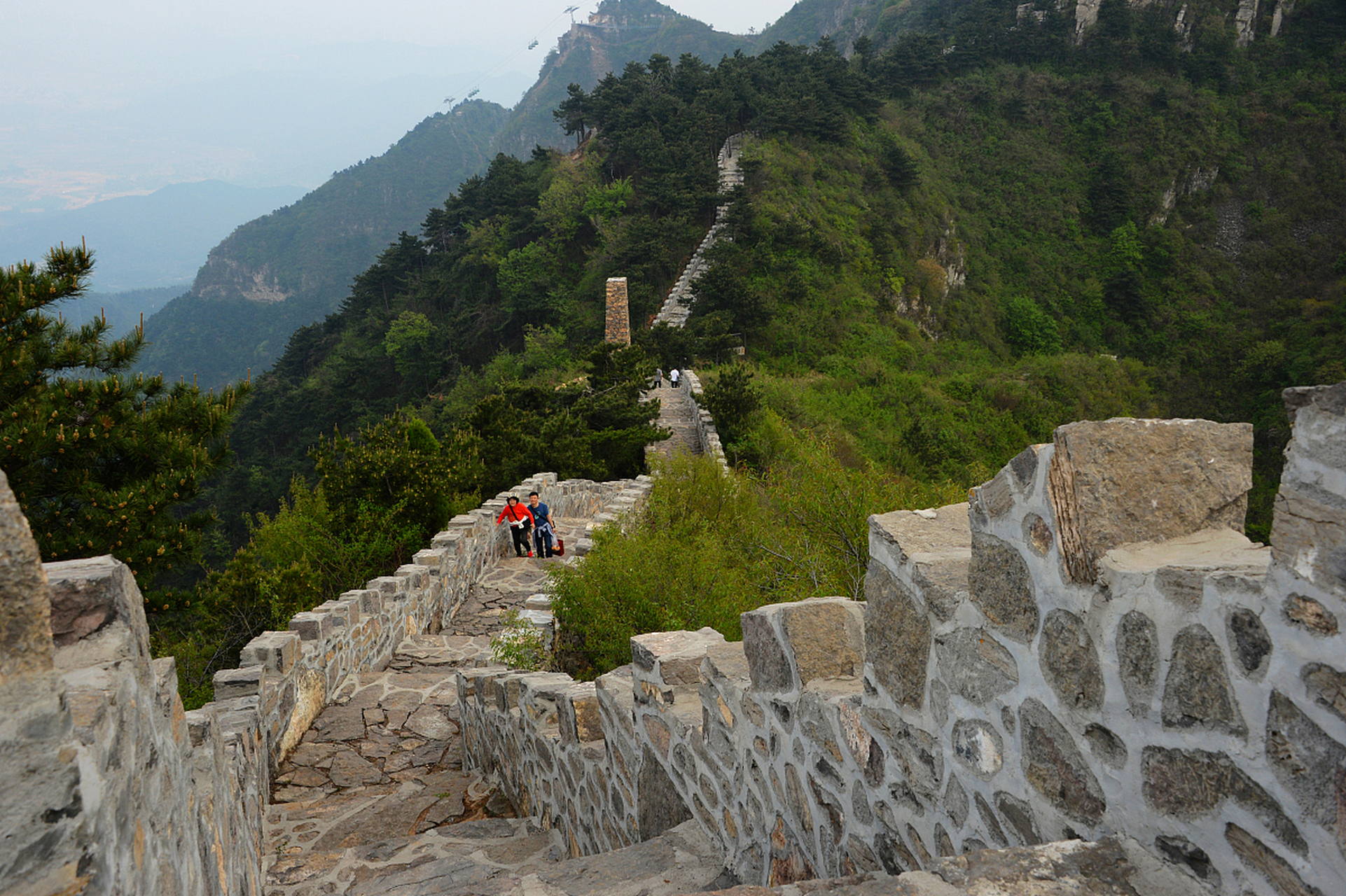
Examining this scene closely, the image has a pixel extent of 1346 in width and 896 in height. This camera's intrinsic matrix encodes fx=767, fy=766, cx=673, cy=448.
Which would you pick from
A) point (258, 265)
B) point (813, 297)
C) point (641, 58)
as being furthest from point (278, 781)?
point (641, 58)

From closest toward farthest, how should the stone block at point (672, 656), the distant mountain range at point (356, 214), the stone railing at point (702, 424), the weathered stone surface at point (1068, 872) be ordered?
the weathered stone surface at point (1068, 872) < the stone block at point (672, 656) < the stone railing at point (702, 424) < the distant mountain range at point (356, 214)

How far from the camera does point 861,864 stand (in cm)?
233

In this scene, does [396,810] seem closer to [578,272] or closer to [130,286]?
[578,272]

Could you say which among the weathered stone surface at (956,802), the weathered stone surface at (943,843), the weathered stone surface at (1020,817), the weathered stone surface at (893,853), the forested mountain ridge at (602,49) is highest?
the forested mountain ridge at (602,49)

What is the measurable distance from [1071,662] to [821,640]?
41.3 inches

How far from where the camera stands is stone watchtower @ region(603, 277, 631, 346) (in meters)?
28.0

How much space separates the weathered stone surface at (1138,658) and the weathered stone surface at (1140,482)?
0.12 metres

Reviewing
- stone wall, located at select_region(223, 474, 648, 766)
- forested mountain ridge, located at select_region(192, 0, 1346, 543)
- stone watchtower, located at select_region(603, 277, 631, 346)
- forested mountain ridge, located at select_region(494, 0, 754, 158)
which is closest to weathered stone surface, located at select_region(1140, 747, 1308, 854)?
stone wall, located at select_region(223, 474, 648, 766)

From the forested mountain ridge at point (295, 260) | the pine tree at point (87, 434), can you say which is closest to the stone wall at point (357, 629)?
the pine tree at point (87, 434)

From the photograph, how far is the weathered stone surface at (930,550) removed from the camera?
6.55ft

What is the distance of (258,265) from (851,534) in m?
111

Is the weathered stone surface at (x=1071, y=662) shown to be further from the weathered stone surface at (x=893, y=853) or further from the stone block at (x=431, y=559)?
the stone block at (x=431, y=559)

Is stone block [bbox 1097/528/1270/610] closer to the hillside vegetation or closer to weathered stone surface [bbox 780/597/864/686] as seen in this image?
weathered stone surface [bbox 780/597/864/686]

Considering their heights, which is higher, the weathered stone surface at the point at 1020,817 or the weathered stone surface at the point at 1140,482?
the weathered stone surface at the point at 1140,482
